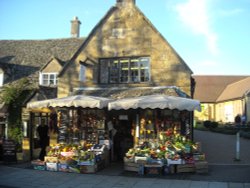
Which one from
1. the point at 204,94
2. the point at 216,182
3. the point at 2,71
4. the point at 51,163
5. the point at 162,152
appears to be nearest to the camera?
the point at 216,182

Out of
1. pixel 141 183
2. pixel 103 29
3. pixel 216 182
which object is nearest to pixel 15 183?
pixel 141 183

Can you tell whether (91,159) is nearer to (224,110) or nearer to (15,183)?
(15,183)

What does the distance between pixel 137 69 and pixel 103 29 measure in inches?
116

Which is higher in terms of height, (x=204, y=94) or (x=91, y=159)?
(x=204, y=94)

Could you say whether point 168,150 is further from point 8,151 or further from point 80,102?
point 8,151

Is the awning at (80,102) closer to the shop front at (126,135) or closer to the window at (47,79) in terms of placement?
the shop front at (126,135)

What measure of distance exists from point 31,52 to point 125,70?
38.3ft

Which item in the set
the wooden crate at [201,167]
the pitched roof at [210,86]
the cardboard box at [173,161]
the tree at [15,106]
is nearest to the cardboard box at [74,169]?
the cardboard box at [173,161]

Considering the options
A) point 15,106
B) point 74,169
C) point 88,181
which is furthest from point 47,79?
point 88,181

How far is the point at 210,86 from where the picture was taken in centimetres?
5603

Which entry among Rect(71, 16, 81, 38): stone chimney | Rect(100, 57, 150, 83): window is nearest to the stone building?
Rect(100, 57, 150, 83): window

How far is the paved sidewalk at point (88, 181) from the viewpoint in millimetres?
9186

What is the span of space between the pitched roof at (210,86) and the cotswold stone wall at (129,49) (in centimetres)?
3924

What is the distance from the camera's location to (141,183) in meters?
9.53
